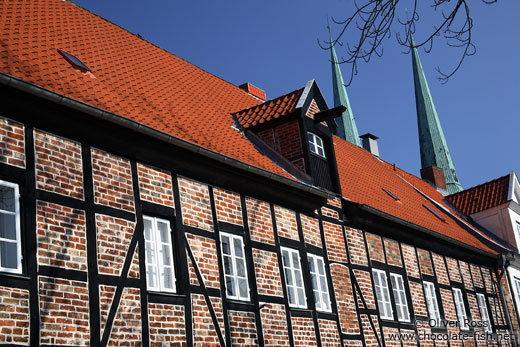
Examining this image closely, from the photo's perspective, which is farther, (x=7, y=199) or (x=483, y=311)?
(x=483, y=311)

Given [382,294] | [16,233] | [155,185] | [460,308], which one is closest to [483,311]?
[460,308]

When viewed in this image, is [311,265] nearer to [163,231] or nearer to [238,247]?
[238,247]

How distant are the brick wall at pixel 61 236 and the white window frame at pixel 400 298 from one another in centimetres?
839

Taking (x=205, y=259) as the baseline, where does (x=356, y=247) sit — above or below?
above

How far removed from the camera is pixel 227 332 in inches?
399

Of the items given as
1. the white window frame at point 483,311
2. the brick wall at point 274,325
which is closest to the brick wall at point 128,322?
the brick wall at point 274,325

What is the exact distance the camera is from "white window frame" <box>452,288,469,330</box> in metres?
17.7

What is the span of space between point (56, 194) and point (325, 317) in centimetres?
577

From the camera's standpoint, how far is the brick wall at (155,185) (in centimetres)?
977

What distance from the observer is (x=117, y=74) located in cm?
1229

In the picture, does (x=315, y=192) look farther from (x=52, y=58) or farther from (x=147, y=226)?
(x=52, y=58)

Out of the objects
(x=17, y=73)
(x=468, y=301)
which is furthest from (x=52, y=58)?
(x=468, y=301)

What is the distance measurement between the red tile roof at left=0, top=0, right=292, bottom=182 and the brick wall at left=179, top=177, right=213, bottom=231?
87 centimetres

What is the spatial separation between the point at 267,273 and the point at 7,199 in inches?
183
